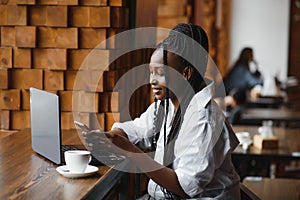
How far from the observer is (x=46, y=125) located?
84.4 inches

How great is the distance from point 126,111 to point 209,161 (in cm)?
113

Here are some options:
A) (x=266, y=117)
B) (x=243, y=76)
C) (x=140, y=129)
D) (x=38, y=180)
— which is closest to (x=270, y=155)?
(x=140, y=129)

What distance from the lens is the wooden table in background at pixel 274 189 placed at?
8.66 feet

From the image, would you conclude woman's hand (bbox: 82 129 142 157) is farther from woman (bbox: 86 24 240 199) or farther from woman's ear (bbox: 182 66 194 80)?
woman's ear (bbox: 182 66 194 80)

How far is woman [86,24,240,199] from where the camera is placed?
2.02 m

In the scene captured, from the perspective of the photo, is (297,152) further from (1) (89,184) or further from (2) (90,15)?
(1) (89,184)

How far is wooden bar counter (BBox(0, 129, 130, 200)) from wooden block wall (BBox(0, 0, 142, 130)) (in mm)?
603

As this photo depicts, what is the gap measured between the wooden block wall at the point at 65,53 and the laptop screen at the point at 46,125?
2.19ft

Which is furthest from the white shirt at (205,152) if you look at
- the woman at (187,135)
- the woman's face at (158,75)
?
the woman's face at (158,75)

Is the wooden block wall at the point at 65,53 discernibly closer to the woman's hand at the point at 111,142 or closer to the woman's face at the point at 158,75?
the woman's face at the point at 158,75

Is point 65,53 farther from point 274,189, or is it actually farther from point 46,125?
point 274,189

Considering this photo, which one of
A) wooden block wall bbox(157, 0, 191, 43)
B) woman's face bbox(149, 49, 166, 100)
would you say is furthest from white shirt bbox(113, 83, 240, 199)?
wooden block wall bbox(157, 0, 191, 43)

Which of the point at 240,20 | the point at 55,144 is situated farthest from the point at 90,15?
the point at 240,20

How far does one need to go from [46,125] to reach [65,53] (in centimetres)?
85
